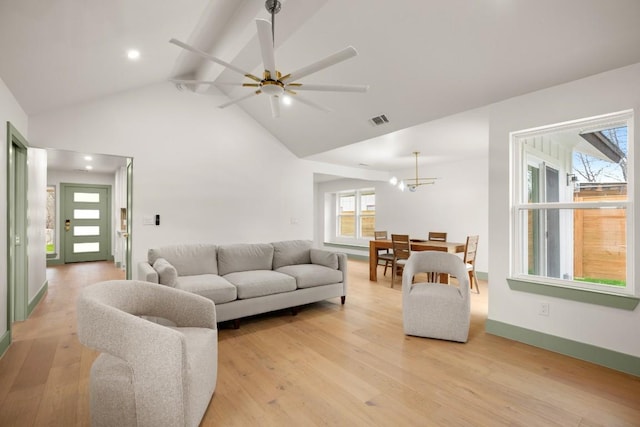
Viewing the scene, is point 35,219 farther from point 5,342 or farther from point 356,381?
point 356,381

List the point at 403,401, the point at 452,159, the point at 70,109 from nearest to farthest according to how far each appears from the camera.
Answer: the point at 403,401 < the point at 70,109 < the point at 452,159

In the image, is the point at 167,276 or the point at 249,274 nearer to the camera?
the point at 167,276

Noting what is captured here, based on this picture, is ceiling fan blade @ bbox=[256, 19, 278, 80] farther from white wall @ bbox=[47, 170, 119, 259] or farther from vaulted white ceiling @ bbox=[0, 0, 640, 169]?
white wall @ bbox=[47, 170, 119, 259]

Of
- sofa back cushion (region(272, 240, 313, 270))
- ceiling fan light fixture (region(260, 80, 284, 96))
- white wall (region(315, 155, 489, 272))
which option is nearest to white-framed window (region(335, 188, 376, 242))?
white wall (region(315, 155, 489, 272))

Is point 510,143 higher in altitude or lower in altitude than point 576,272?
higher

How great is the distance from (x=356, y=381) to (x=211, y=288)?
1731 millimetres

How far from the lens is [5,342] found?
2.76m

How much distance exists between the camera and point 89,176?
27.3 ft

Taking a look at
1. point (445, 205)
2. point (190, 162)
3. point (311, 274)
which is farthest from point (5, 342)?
point (445, 205)

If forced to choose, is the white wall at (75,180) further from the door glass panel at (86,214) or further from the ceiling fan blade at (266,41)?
the ceiling fan blade at (266,41)

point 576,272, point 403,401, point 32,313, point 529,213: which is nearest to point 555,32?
point 529,213

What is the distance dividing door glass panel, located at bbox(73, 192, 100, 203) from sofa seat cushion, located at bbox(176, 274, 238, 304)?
6.86 metres

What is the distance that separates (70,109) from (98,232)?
5.88m

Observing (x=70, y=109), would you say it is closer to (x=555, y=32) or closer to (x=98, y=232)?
(x=555, y=32)
